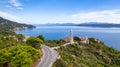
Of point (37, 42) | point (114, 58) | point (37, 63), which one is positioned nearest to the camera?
point (37, 63)

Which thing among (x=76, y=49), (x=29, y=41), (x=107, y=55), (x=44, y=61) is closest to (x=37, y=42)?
(x=29, y=41)

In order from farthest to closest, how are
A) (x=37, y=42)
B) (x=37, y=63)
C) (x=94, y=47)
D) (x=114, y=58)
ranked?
(x=94, y=47) < (x=114, y=58) < (x=37, y=42) < (x=37, y=63)

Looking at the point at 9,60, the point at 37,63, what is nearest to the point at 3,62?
the point at 9,60

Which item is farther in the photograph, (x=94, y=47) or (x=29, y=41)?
(x=94, y=47)

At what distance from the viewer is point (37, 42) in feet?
121

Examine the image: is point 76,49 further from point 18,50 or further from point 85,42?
point 18,50

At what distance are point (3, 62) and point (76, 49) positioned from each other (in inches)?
1179

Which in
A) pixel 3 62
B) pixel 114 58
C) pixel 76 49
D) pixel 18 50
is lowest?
pixel 114 58

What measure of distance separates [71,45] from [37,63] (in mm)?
26239

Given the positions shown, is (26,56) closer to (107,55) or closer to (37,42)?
(37,42)

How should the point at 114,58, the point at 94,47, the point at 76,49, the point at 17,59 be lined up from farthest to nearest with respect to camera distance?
the point at 94,47, the point at 114,58, the point at 76,49, the point at 17,59

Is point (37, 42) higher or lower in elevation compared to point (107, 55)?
higher

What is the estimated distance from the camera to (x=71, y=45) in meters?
55.7

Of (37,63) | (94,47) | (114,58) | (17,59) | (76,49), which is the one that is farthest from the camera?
(94,47)
